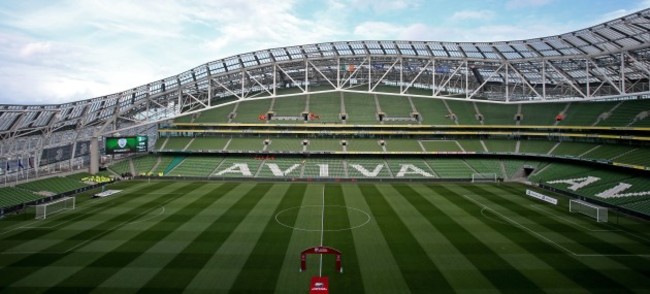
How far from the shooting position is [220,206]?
3058 cm

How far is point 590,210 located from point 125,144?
47055 millimetres

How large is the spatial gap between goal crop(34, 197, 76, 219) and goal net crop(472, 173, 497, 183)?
131 feet

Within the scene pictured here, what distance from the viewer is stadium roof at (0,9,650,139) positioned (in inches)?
1238

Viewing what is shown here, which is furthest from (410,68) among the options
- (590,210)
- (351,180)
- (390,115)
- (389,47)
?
(590,210)

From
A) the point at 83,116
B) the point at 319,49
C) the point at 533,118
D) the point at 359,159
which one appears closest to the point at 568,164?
the point at 533,118

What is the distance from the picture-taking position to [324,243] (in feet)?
68.6

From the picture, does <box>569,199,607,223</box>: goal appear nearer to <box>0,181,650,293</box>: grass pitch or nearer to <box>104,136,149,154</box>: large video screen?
<box>0,181,650,293</box>: grass pitch

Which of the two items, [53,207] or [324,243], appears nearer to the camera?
[324,243]

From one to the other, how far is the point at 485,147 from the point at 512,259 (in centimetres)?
3510

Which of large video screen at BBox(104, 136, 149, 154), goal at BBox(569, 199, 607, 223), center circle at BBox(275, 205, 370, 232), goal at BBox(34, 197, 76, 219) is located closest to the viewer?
center circle at BBox(275, 205, 370, 232)

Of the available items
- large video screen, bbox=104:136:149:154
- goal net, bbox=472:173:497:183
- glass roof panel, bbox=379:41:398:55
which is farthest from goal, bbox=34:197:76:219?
goal net, bbox=472:173:497:183

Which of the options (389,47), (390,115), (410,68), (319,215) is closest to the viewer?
(319,215)

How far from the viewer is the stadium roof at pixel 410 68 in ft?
103

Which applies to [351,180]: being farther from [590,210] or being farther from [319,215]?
[590,210]
